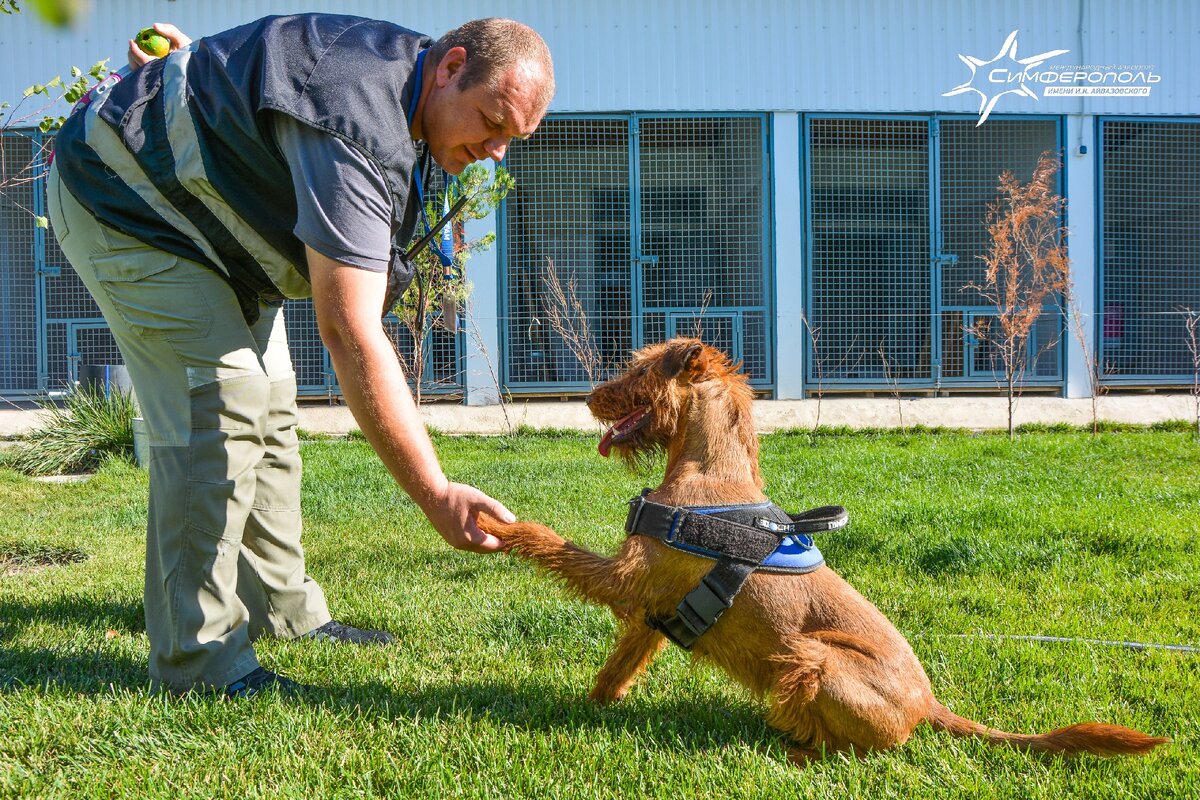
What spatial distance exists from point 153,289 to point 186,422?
406mm

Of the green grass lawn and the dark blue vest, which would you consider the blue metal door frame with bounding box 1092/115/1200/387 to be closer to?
the green grass lawn

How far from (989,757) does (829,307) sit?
35.9 feet

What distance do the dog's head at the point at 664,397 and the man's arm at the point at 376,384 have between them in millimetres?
799

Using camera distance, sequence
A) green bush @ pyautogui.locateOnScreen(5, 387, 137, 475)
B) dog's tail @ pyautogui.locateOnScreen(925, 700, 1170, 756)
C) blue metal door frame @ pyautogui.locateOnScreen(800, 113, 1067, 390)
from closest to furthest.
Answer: dog's tail @ pyautogui.locateOnScreen(925, 700, 1170, 756) → green bush @ pyautogui.locateOnScreen(5, 387, 137, 475) → blue metal door frame @ pyautogui.locateOnScreen(800, 113, 1067, 390)

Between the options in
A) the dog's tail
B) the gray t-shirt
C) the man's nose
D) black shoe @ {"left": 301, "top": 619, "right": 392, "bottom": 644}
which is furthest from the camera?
black shoe @ {"left": 301, "top": 619, "right": 392, "bottom": 644}

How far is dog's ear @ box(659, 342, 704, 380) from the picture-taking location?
2.71 m

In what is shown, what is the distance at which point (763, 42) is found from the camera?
1248 centimetres

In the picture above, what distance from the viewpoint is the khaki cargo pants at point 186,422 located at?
251cm

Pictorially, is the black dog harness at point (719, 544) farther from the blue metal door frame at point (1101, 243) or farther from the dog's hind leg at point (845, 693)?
the blue metal door frame at point (1101, 243)

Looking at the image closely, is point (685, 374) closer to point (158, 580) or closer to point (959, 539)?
point (158, 580)

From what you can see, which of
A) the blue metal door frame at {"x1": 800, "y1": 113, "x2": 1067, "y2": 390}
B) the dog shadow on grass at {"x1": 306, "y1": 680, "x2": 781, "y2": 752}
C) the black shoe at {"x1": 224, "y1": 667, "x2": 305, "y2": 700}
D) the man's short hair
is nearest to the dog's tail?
the dog shadow on grass at {"x1": 306, "y1": 680, "x2": 781, "y2": 752}

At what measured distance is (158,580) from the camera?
262cm

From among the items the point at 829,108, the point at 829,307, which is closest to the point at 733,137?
the point at 829,108

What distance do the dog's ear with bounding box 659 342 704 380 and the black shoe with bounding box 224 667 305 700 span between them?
1570 mm
